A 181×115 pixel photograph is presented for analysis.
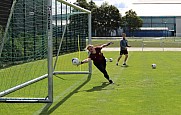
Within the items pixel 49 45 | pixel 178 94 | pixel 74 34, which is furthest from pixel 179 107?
pixel 74 34

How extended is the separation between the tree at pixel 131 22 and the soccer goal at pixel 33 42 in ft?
220

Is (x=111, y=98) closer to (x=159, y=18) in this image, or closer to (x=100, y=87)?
(x=100, y=87)

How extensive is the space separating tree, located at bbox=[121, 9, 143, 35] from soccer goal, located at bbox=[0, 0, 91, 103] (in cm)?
6712

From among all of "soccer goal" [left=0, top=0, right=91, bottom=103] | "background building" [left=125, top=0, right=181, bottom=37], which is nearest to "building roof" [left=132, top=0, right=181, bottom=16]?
"background building" [left=125, top=0, right=181, bottom=37]

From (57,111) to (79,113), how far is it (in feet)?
1.75

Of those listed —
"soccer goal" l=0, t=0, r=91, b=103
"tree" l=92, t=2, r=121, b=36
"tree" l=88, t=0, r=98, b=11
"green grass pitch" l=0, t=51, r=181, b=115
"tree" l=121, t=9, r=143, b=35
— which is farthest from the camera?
"tree" l=121, t=9, r=143, b=35

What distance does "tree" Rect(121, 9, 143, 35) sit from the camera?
87.5 meters

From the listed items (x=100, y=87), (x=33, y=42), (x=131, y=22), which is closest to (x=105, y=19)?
(x=131, y=22)

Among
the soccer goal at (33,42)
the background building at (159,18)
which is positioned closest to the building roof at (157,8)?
the background building at (159,18)

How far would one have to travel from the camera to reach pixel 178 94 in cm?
1114

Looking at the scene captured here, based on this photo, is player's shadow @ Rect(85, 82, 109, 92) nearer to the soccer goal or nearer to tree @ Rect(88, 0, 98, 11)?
the soccer goal

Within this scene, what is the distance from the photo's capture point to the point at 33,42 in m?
15.5

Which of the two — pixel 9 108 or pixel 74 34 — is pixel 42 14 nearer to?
pixel 9 108

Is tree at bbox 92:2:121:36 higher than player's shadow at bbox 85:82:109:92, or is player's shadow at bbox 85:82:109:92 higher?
tree at bbox 92:2:121:36
